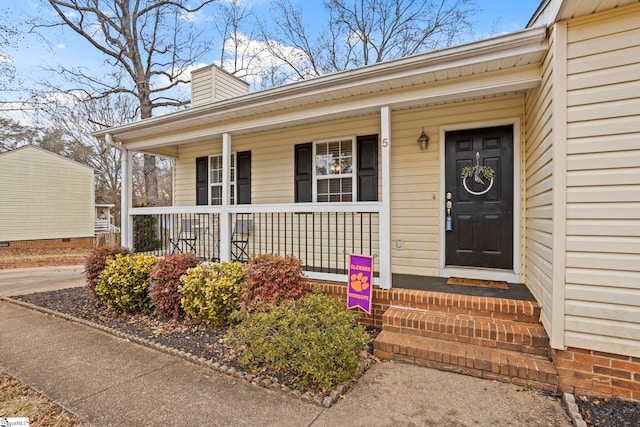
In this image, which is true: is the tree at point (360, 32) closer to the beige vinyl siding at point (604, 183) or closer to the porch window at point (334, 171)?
the porch window at point (334, 171)

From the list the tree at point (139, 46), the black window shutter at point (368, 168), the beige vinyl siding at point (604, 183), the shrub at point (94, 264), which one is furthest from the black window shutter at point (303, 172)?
the tree at point (139, 46)

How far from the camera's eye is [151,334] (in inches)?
151

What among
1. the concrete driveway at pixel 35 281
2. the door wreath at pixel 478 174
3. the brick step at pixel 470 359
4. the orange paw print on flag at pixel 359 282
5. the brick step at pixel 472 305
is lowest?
the concrete driveway at pixel 35 281

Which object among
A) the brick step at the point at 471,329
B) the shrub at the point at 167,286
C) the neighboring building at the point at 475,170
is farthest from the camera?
the shrub at the point at 167,286

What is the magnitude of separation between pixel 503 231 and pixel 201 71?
7.23 metres

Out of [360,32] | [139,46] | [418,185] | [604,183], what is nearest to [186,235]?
[418,185]

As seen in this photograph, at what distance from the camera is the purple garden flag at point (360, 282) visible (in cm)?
357

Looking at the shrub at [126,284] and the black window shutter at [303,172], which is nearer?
the shrub at [126,284]

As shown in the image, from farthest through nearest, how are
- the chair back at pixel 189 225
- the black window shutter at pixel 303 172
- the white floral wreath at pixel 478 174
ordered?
the chair back at pixel 189 225 → the black window shutter at pixel 303 172 → the white floral wreath at pixel 478 174

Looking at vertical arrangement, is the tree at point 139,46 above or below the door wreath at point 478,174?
above

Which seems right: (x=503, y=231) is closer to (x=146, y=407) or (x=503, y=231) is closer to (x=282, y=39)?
(x=146, y=407)

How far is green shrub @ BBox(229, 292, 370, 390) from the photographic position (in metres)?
2.53

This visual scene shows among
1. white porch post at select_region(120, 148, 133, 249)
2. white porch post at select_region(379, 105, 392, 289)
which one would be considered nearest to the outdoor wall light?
white porch post at select_region(379, 105, 392, 289)

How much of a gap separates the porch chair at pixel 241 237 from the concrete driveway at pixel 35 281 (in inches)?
147
